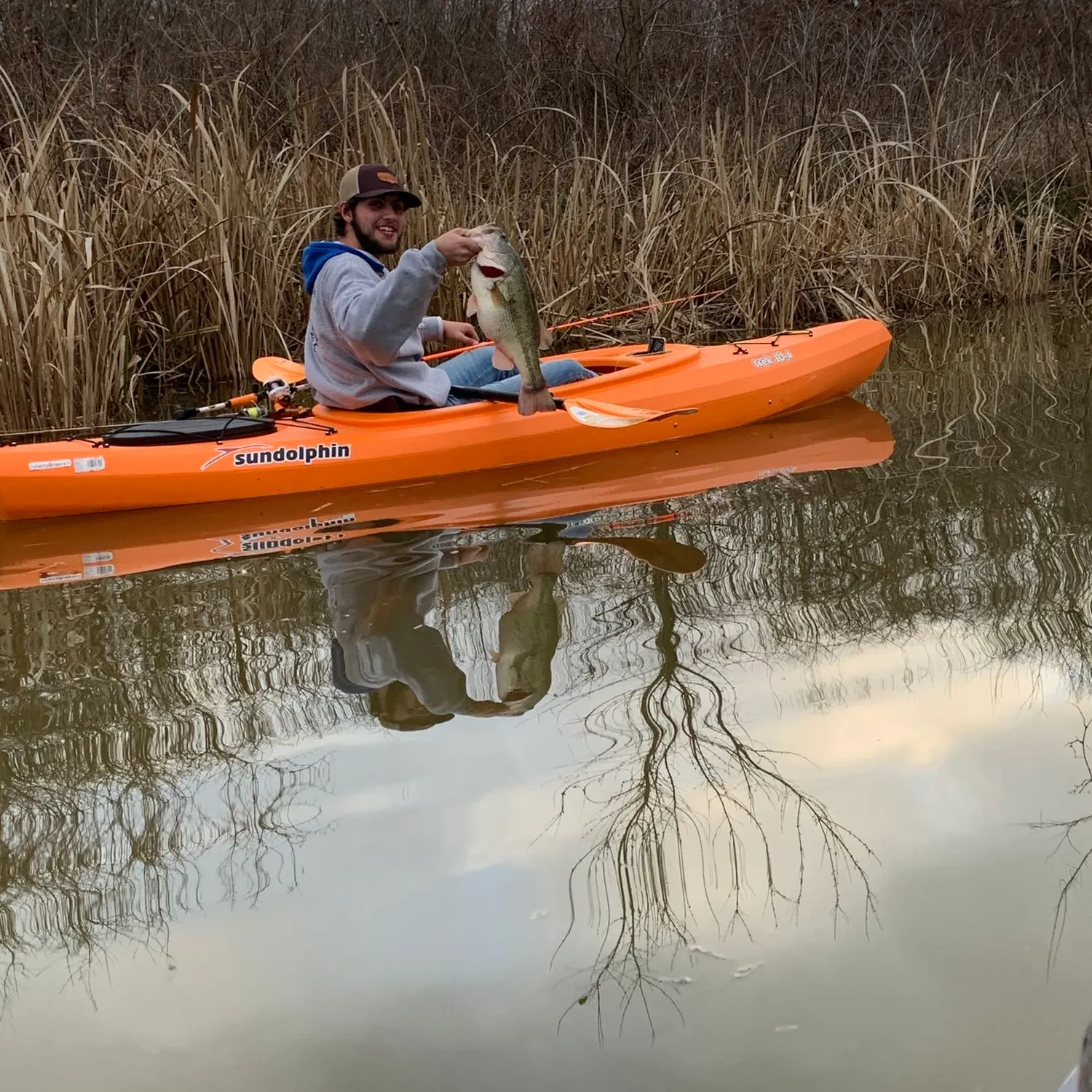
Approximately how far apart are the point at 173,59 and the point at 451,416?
20.1 ft

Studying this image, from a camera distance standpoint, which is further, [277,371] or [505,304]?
[277,371]

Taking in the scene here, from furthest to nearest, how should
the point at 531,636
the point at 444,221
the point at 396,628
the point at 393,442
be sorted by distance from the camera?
the point at 444,221 < the point at 393,442 < the point at 396,628 < the point at 531,636

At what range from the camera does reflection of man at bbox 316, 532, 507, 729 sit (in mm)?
2793

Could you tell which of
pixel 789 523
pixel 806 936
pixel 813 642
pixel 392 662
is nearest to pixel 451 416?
pixel 789 523

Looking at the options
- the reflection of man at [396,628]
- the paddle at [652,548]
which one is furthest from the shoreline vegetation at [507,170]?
the paddle at [652,548]

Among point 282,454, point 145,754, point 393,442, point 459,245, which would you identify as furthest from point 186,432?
point 145,754

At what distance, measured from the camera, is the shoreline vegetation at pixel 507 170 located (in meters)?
6.02

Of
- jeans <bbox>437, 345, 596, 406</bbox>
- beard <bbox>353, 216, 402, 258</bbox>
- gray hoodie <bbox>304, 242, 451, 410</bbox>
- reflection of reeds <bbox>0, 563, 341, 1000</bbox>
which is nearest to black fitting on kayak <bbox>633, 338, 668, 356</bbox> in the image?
jeans <bbox>437, 345, 596, 406</bbox>

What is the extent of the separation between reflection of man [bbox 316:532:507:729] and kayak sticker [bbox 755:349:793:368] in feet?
6.68

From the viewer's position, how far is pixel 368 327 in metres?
4.36

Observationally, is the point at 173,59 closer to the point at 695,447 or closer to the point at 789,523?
the point at 695,447

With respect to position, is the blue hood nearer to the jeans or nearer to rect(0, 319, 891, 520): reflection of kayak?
rect(0, 319, 891, 520): reflection of kayak

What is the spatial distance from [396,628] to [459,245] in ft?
4.74

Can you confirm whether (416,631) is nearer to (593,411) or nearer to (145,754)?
(145,754)
